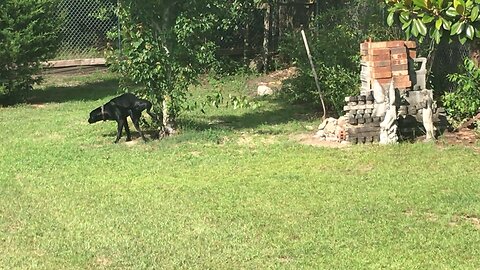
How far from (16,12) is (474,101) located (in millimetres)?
7937

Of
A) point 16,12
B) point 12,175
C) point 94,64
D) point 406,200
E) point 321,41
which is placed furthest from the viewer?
point 94,64

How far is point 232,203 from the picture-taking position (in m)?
5.84

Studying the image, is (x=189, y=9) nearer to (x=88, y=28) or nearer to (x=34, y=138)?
(x=34, y=138)

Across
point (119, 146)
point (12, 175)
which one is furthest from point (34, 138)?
point (12, 175)

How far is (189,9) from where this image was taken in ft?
28.7

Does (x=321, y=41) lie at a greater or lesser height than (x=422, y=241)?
greater

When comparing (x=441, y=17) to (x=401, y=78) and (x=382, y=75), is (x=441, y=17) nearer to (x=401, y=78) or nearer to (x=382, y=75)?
(x=382, y=75)

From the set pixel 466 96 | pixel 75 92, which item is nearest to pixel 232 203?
pixel 466 96

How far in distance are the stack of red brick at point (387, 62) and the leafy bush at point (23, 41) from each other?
6533 millimetres

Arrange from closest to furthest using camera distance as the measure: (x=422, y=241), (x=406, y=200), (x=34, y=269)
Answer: (x=34, y=269), (x=422, y=241), (x=406, y=200)

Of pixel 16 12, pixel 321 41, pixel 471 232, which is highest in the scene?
pixel 16 12

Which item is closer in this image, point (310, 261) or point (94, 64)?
point (310, 261)

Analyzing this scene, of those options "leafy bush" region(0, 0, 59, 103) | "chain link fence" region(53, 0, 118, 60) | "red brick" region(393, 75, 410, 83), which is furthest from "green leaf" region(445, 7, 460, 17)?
"chain link fence" region(53, 0, 118, 60)

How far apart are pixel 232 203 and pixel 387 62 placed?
327cm
